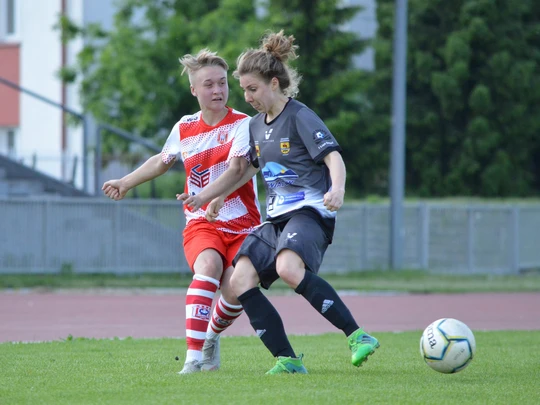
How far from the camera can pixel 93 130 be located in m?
21.5

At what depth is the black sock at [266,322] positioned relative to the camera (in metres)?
6.79

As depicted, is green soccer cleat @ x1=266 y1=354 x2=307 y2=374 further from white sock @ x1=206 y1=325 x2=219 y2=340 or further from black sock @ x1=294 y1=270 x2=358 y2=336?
white sock @ x1=206 y1=325 x2=219 y2=340

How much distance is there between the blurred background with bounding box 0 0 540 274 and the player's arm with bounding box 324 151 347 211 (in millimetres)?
13483

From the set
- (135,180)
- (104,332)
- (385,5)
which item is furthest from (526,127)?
(135,180)

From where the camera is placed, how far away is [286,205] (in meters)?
6.89

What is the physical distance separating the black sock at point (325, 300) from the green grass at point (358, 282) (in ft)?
39.1

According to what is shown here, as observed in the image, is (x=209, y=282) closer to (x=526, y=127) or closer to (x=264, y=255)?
(x=264, y=255)

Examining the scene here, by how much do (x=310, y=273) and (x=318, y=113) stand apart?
84.4 feet

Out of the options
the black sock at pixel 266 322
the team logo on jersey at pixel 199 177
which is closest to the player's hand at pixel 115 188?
the team logo on jersey at pixel 199 177

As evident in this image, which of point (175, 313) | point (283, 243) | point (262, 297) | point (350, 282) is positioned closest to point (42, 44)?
point (350, 282)

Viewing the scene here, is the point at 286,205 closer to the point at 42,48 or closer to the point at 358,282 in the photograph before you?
the point at 358,282

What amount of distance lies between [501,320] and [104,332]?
17.3 feet

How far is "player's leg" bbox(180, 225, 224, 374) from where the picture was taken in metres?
7.07

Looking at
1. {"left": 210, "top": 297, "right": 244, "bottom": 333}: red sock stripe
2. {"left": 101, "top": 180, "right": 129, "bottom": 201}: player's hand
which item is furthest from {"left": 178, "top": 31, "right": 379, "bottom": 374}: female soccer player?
{"left": 101, "top": 180, "right": 129, "bottom": 201}: player's hand
